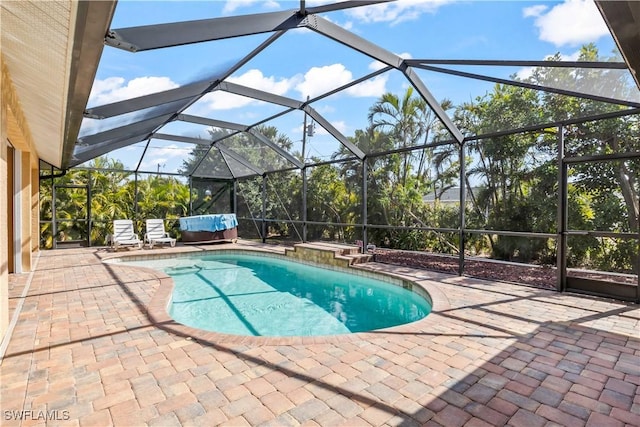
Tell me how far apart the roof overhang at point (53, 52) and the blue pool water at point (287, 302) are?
3511 mm

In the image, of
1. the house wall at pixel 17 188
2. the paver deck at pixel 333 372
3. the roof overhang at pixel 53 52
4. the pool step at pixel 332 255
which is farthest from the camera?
the pool step at pixel 332 255

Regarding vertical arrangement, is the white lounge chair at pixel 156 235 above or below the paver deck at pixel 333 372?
above

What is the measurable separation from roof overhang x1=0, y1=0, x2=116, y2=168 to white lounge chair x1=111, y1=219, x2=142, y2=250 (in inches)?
275

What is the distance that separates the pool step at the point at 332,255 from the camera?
8727 mm

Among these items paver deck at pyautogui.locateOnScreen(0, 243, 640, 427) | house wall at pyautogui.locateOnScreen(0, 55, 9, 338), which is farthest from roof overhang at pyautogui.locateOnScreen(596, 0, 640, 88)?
house wall at pyautogui.locateOnScreen(0, 55, 9, 338)

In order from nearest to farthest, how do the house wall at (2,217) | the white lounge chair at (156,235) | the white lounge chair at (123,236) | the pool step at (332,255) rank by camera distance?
the house wall at (2,217), the pool step at (332,255), the white lounge chair at (123,236), the white lounge chair at (156,235)

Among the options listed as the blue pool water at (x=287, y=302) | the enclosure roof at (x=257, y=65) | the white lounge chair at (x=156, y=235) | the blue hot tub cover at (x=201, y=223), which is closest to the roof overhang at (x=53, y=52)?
the enclosure roof at (x=257, y=65)

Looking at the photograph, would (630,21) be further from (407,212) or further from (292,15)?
(407,212)

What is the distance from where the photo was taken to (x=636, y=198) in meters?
6.12

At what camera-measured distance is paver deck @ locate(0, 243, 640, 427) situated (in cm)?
234

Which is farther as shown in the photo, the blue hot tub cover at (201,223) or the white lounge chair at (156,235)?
the blue hot tub cover at (201,223)

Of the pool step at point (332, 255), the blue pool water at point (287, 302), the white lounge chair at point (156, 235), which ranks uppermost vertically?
the white lounge chair at point (156, 235)

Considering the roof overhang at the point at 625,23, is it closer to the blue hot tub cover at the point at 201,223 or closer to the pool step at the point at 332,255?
the pool step at the point at 332,255

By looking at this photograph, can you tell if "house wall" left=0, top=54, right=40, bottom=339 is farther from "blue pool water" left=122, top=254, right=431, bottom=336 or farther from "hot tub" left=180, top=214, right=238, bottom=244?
"hot tub" left=180, top=214, right=238, bottom=244
